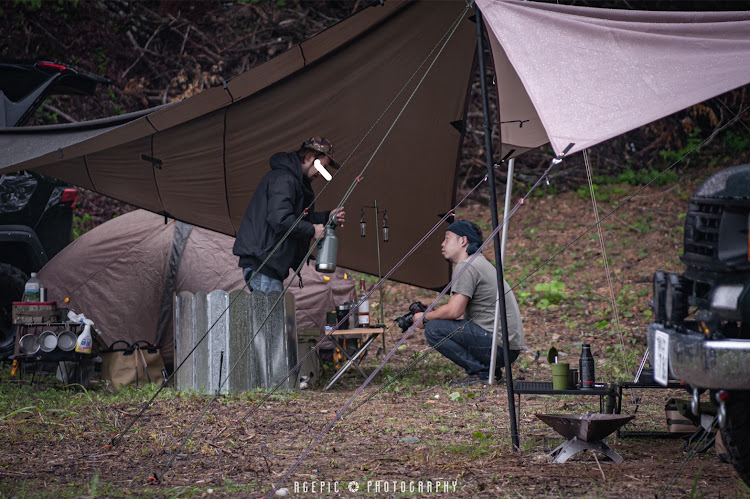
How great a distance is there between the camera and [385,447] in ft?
12.4

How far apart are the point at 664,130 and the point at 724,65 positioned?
360 inches

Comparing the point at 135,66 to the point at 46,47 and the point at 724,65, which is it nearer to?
the point at 46,47

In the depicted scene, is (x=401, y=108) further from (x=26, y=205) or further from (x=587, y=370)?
(x=26, y=205)

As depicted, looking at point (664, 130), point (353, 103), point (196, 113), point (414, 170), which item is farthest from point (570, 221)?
point (196, 113)

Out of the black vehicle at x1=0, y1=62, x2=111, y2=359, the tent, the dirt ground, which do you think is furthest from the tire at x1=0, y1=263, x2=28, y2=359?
the dirt ground

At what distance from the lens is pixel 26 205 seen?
21.1ft

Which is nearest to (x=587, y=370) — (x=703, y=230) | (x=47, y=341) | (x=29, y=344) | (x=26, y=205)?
(x=703, y=230)

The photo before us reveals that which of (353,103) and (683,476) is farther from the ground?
(353,103)

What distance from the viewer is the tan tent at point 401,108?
3486 mm

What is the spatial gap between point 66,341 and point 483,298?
3.17m

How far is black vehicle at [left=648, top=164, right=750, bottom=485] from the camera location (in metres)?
2.38

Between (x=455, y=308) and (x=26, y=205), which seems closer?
(x=455, y=308)

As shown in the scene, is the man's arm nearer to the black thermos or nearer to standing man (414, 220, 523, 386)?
standing man (414, 220, 523, 386)

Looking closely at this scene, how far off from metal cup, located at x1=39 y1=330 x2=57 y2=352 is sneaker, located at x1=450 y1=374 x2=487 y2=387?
300 centimetres
